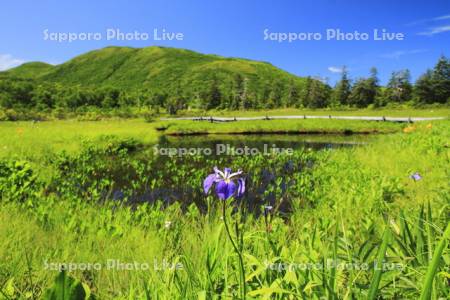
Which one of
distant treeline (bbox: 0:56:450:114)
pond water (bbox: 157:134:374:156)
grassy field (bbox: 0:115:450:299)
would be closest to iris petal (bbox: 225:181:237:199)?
grassy field (bbox: 0:115:450:299)

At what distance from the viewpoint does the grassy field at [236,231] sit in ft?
7.77

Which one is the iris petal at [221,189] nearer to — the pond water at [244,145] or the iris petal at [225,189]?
the iris petal at [225,189]

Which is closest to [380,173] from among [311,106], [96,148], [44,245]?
[44,245]

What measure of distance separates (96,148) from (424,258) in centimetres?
1904

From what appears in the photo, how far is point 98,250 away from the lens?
4.71 meters

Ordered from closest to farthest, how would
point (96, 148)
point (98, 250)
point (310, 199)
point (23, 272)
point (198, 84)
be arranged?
point (23, 272)
point (98, 250)
point (310, 199)
point (96, 148)
point (198, 84)

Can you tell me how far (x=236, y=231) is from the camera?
2186 mm

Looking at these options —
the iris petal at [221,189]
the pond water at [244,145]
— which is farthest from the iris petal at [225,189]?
the pond water at [244,145]

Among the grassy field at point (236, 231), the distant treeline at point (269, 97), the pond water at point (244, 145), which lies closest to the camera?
the grassy field at point (236, 231)

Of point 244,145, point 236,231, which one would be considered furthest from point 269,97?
point 236,231

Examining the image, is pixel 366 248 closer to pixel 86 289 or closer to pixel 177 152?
pixel 86 289

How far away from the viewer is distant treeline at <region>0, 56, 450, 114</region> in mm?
76688

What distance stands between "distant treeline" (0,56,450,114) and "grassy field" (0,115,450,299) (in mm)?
72308

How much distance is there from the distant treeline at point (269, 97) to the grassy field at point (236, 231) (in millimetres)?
72308
